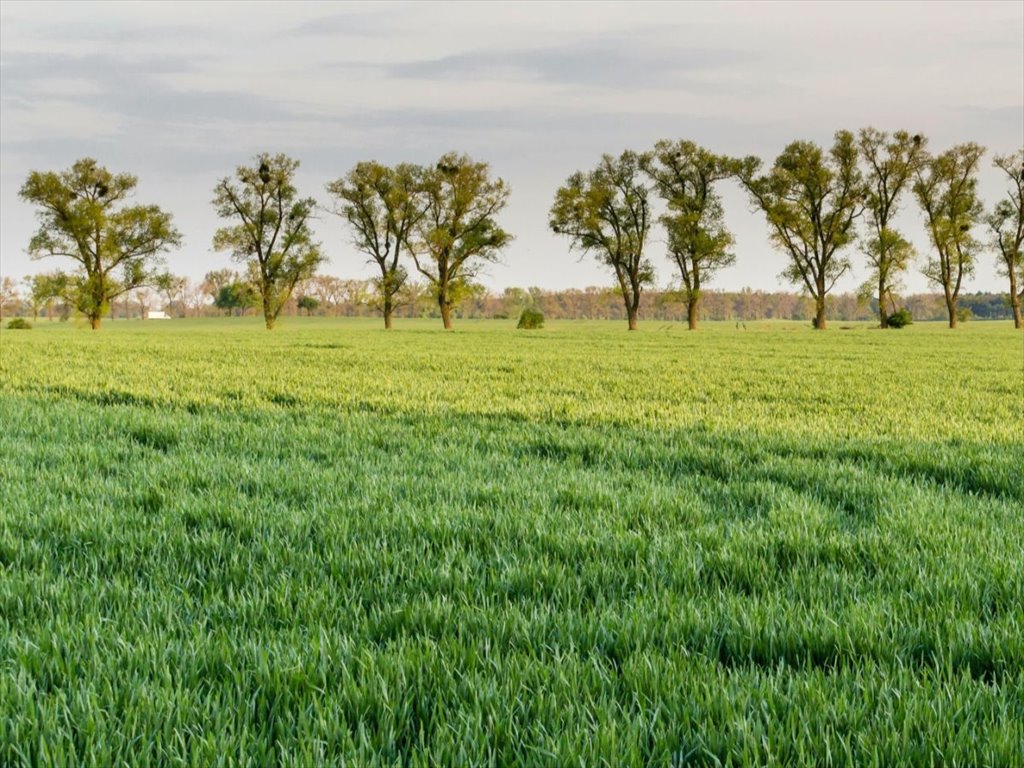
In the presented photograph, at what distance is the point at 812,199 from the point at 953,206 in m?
16.6

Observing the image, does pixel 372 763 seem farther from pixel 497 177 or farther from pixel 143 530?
pixel 497 177

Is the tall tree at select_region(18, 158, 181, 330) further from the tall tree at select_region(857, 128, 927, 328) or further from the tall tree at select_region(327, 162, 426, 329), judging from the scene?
the tall tree at select_region(857, 128, 927, 328)

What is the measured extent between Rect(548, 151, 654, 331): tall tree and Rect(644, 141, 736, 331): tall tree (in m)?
2.29

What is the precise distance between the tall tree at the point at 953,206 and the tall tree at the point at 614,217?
96.6ft

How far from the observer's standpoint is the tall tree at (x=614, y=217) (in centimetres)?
6838

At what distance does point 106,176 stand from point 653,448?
8218cm

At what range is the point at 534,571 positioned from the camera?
3562mm

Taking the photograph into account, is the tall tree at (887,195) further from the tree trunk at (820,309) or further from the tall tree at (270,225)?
the tall tree at (270,225)

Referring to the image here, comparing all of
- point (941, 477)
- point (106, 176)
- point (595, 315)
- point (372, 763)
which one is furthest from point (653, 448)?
point (595, 315)

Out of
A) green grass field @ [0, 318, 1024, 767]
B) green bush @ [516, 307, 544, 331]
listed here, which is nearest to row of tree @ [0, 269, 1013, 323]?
green bush @ [516, 307, 544, 331]

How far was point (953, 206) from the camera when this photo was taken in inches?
2849

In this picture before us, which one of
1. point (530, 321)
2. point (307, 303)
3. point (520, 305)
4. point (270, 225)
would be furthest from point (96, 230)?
point (520, 305)

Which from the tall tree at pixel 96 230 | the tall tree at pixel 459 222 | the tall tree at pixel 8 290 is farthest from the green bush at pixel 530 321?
the tall tree at pixel 8 290

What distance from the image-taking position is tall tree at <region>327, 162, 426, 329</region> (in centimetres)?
Result: 6988
